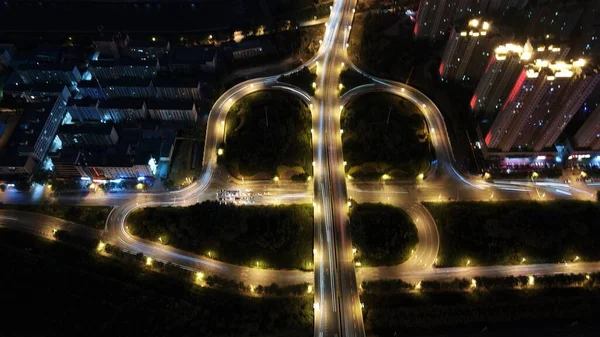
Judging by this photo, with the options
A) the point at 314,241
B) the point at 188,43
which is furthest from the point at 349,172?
the point at 188,43

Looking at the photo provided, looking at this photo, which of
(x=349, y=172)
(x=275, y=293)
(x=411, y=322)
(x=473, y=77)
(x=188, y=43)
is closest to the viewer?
(x=411, y=322)

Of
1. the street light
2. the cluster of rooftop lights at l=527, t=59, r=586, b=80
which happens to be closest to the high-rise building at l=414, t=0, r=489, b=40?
the cluster of rooftop lights at l=527, t=59, r=586, b=80

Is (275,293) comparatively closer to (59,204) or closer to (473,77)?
(59,204)

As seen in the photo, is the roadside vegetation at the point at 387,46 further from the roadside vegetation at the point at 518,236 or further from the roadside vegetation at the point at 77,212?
the roadside vegetation at the point at 77,212

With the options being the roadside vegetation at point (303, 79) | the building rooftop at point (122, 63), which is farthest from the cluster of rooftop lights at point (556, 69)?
the building rooftop at point (122, 63)

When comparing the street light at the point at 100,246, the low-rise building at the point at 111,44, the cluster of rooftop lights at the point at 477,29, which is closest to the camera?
the street light at the point at 100,246

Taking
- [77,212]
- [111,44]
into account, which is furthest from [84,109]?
[77,212]
